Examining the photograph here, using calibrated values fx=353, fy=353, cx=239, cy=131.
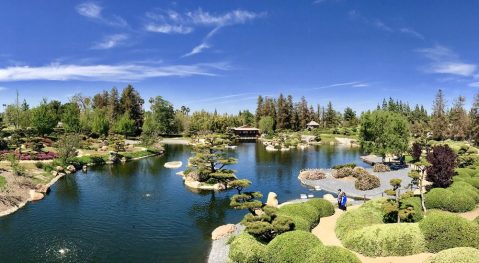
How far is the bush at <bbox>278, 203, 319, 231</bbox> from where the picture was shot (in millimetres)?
20898

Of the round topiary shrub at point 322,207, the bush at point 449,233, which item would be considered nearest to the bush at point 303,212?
the round topiary shrub at point 322,207

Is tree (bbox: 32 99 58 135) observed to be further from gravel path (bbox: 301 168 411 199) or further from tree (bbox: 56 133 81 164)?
gravel path (bbox: 301 168 411 199)

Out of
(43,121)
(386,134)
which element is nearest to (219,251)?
(386,134)

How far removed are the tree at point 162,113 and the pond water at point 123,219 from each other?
53674 mm

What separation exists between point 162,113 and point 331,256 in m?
87.7

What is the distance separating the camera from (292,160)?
186 feet

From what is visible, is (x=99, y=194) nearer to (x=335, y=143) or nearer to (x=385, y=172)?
(x=385, y=172)

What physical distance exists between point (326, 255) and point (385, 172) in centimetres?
3177

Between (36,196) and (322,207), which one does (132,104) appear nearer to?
(36,196)

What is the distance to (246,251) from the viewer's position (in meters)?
16.9

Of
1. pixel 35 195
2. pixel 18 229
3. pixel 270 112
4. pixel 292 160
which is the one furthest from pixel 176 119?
pixel 18 229

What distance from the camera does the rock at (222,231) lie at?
2188 cm

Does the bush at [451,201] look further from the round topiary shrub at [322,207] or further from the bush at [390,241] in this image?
the bush at [390,241]

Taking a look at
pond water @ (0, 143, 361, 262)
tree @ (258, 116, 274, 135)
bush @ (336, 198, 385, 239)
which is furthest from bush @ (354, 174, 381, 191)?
tree @ (258, 116, 274, 135)
